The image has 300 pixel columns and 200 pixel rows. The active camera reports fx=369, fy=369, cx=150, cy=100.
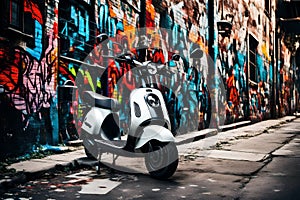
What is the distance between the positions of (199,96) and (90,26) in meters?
5.76

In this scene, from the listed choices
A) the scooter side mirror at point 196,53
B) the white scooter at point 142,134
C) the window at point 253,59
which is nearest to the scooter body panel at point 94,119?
the white scooter at point 142,134

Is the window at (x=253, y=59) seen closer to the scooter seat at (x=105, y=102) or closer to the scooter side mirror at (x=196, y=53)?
the scooter side mirror at (x=196, y=53)

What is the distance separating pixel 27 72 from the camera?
223 inches

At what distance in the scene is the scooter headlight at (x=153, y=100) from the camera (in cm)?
482

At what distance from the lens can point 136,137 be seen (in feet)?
15.3

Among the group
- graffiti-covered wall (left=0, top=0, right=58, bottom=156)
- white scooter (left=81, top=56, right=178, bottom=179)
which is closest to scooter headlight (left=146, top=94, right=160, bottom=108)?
white scooter (left=81, top=56, right=178, bottom=179)

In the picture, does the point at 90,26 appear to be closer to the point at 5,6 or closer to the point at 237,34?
the point at 5,6

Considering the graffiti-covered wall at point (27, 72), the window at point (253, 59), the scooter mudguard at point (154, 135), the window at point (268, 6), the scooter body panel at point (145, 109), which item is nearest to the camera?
the scooter mudguard at point (154, 135)

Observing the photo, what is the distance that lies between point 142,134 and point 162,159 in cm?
39

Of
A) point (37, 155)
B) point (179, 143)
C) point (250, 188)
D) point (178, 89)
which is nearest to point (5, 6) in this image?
point (37, 155)

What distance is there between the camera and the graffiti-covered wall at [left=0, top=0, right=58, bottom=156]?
529 centimetres

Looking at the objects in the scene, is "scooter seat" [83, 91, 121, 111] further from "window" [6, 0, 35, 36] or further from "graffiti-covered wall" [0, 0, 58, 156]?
"window" [6, 0, 35, 36]

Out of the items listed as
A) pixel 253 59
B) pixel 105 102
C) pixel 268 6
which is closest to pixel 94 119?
pixel 105 102

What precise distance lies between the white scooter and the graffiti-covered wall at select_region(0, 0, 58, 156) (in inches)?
40.5
